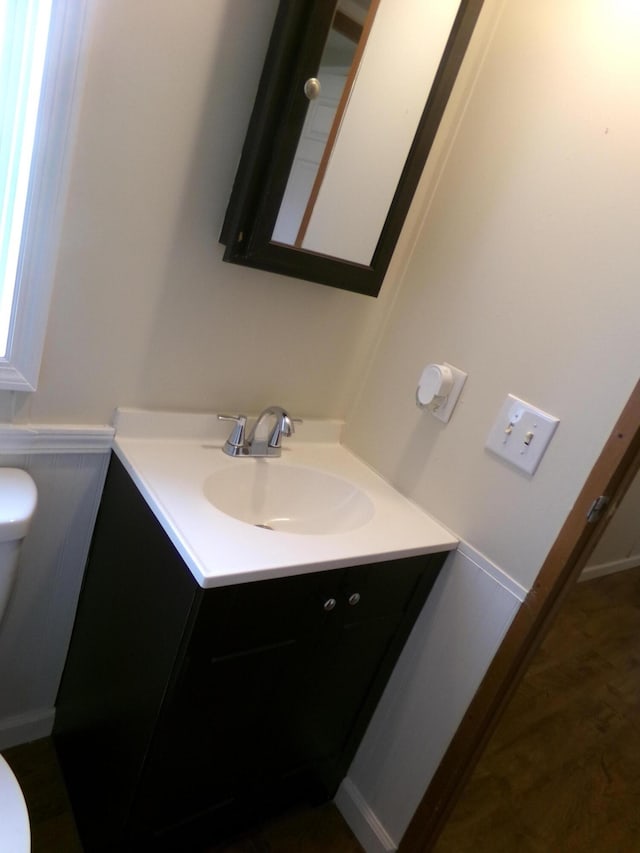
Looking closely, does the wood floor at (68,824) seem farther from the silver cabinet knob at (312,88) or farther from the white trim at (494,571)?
the silver cabinet knob at (312,88)

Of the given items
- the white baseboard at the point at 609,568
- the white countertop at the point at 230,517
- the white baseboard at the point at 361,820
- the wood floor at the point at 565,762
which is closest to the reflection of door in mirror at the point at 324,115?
the white countertop at the point at 230,517

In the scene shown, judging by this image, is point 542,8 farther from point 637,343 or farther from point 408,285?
point 637,343

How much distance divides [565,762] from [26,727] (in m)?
1.60

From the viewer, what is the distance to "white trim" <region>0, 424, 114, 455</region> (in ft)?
3.42

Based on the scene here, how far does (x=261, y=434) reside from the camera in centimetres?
132

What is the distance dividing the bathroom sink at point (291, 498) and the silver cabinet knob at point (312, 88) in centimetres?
73

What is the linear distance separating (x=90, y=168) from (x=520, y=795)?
1933mm

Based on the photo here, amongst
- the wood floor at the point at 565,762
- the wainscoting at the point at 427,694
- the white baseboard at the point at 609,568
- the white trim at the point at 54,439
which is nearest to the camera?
the white trim at the point at 54,439

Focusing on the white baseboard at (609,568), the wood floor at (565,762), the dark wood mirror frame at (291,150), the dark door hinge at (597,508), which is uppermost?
the dark wood mirror frame at (291,150)

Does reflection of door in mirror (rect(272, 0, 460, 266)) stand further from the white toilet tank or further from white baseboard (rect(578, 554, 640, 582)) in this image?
white baseboard (rect(578, 554, 640, 582))

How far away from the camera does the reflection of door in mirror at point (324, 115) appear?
988mm

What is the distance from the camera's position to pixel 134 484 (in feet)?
3.53

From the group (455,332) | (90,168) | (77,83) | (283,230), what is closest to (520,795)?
(455,332)

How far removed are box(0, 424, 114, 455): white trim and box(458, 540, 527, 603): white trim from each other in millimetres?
786
